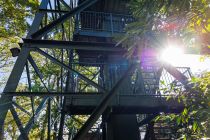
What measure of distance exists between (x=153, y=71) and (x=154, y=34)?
685 centimetres

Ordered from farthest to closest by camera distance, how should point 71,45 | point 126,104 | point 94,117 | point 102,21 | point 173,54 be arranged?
point 102,21
point 126,104
point 71,45
point 173,54
point 94,117

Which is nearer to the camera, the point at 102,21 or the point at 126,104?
the point at 126,104

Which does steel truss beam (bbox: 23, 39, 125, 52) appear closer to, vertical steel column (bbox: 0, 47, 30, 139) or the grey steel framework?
the grey steel framework

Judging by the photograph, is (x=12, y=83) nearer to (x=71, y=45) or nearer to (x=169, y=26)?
(x=71, y=45)

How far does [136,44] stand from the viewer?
11.1 ft

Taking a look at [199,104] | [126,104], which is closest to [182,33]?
[199,104]

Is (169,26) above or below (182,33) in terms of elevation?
above

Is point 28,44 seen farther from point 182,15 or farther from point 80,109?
point 80,109

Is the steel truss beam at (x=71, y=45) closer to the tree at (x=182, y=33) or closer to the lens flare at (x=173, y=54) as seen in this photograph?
the tree at (x=182, y=33)

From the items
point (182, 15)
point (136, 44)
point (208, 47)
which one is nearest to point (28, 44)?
point (136, 44)

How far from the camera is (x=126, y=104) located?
661 cm

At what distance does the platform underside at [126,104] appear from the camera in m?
6.40

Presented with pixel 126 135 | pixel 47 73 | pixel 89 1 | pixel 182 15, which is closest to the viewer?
pixel 182 15

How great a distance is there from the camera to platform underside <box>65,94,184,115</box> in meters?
6.40
